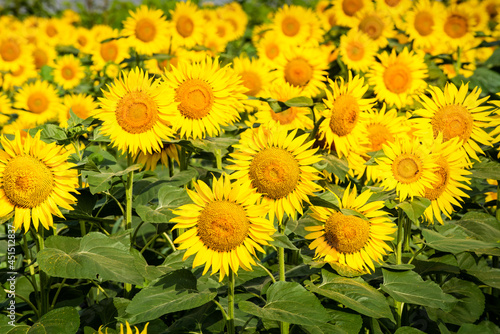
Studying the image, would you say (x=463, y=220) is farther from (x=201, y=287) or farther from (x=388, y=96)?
(x=201, y=287)

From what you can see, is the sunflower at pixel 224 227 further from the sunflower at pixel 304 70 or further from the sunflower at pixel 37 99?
the sunflower at pixel 37 99

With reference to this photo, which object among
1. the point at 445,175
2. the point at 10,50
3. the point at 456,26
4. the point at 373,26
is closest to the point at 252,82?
the point at 373,26

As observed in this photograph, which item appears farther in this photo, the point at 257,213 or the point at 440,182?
the point at 440,182

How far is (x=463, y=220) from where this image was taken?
2.81m

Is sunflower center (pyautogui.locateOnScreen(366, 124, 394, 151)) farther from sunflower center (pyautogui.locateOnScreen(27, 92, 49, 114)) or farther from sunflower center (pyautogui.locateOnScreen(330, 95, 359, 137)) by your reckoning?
sunflower center (pyautogui.locateOnScreen(27, 92, 49, 114))

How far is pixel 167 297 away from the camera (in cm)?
211

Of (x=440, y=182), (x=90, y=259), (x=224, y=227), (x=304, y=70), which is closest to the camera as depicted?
(x=224, y=227)

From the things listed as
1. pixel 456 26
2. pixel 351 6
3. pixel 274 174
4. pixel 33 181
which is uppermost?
pixel 351 6

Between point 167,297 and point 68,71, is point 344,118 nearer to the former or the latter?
point 167,297

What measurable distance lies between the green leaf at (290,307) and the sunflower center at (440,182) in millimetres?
707

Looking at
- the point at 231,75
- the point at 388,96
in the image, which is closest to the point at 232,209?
the point at 231,75

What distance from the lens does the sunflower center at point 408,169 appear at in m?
2.31

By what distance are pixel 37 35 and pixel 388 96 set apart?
19.5ft

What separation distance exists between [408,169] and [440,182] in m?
0.17
